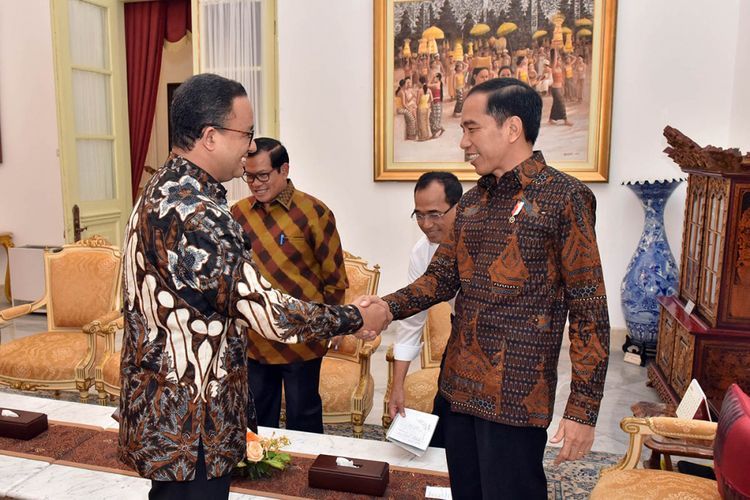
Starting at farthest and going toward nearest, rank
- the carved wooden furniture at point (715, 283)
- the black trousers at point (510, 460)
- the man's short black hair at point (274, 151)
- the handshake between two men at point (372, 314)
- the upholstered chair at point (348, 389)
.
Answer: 1. the carved wooden furniture at point (715, 283)
2. the upholstered chair at point (348, 389)
3. the man's short black hair at point (274, 151)
4. the handshake between two men at point (372, 314)
5. the black trousers at point (510, 460)

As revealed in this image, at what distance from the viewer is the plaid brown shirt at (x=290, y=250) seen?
2.49 m

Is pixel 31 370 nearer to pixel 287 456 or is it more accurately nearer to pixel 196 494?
pixel 287 456

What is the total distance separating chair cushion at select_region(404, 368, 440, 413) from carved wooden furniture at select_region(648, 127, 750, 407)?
4.73 ft

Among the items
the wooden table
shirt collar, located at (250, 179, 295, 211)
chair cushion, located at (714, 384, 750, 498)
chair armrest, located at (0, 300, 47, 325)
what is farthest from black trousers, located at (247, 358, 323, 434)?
the wooden table

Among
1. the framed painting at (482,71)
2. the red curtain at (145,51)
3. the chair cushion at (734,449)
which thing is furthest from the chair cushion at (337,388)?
the red curtain at (145,51)

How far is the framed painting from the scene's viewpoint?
447cm

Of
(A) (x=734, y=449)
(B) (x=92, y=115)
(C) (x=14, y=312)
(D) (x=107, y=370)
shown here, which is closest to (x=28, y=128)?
(B) (x=92, y=115)

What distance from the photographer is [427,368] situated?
3029 millimetres

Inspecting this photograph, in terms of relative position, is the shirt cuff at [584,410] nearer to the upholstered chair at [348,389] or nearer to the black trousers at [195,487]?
the black trousers at [195,487]

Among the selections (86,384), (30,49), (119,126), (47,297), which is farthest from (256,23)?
(86,384)

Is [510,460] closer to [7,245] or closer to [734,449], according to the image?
[734,449]

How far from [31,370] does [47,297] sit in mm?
539

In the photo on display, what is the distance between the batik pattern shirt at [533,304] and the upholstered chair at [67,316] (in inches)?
97.3

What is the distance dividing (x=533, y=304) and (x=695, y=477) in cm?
114
